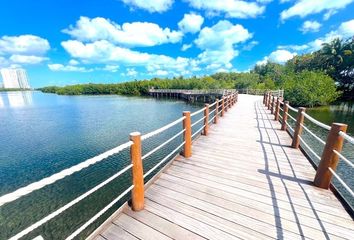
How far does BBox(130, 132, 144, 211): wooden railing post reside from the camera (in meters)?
2.45

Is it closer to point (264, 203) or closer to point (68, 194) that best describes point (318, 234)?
point (264, 203)

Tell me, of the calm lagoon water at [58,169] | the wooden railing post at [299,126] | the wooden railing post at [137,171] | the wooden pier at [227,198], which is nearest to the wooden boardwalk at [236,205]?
the wooden pier at [227,198]

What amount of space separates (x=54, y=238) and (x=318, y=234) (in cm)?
634

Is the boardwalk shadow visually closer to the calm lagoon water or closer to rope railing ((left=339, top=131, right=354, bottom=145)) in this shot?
rope railing ((left=339, top=131, right=354, bottom=145))

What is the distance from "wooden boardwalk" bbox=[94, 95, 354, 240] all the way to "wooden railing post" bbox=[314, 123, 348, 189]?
15 centimetres

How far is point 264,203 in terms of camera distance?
266 cm

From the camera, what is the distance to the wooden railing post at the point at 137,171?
245 centimetres

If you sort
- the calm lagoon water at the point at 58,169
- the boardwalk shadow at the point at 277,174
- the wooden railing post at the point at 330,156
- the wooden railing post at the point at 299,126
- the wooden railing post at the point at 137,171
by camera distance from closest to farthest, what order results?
the boardwalk shadow at the point at 277,174 < the wooden railing post at the point at 137,171 < the wooden railing post at the point at 330,156 < the wooden railing post at the point at 299,126 < the calm lagoon water at the point at 58,169

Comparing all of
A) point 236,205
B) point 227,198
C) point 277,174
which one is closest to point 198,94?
point 277,174

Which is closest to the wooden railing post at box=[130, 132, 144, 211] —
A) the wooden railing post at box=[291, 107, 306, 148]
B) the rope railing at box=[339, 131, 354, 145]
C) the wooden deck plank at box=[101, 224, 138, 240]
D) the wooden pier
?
the wooden pier

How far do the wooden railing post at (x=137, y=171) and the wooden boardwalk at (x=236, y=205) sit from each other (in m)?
0.12

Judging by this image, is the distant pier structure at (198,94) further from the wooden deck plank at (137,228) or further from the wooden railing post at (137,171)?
the wooden deck plank at (137,228)

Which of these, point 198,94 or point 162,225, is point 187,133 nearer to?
point 162,225

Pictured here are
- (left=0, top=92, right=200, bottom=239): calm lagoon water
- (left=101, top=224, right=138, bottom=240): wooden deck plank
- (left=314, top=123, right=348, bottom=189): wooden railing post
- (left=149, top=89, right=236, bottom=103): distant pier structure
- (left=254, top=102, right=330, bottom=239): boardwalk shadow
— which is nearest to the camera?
(left=101, top=224, right=138, bottom=240): wooden deck plank
